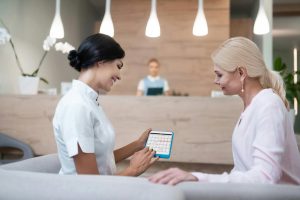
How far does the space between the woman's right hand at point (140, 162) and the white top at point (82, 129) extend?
0.39 feet

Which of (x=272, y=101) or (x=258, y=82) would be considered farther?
(x=258, y=82)

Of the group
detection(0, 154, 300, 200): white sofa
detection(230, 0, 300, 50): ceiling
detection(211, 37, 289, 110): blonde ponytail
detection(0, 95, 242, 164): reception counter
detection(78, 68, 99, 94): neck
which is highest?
detection(230, 0, 300, 50): ceiling

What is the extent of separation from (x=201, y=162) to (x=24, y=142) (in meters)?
1.51

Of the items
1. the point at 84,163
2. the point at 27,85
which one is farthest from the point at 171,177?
the point at 27,85

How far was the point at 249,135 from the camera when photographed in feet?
3.58

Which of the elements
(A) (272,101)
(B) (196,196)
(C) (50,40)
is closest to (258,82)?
(A) (272,101)

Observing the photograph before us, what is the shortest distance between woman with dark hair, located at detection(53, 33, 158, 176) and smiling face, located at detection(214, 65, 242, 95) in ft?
1.36

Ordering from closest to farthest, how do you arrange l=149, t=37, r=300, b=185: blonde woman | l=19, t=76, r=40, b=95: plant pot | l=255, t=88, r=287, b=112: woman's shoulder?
l=149, t=37, r=300, b=185: blonde woman → l=255, t=88, r=287, b=112: woman's shoulder → l=19, t=76, r=40, b=95: plant pot

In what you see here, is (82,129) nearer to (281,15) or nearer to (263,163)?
(263,163)

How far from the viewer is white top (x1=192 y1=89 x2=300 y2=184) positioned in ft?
3.01

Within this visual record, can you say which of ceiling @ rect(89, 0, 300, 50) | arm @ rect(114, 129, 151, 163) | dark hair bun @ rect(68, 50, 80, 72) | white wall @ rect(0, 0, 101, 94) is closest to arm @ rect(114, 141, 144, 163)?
arm @ rect(114, 129, 151, 163)

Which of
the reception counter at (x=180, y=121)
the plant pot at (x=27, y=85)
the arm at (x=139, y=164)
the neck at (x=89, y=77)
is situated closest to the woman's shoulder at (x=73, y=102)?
the neck at (x=89, y=77)

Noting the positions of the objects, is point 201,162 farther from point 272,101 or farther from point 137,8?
point 137,8

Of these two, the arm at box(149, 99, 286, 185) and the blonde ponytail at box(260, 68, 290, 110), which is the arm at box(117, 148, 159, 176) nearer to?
the arm at box(149, 99, 286, 185)
